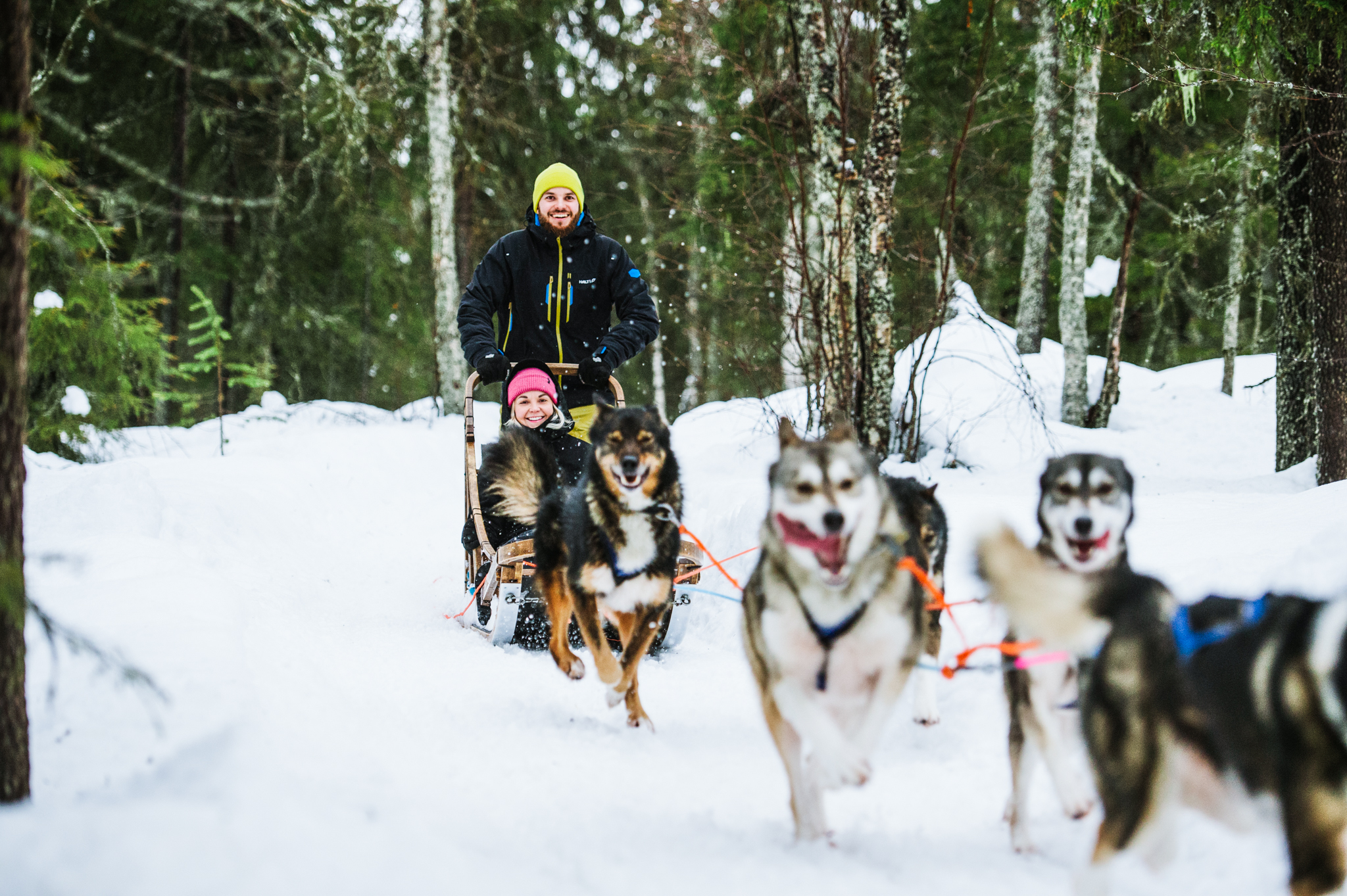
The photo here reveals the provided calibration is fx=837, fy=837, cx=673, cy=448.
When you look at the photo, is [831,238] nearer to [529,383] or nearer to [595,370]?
[595,370]

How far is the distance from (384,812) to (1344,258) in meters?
6.50

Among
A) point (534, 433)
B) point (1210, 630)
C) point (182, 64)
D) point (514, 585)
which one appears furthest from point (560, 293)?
point (182, 64)

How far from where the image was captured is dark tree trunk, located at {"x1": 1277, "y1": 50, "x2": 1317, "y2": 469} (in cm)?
596

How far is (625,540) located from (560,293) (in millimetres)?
1931

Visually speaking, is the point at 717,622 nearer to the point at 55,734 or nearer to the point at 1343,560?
the point at 1343,560

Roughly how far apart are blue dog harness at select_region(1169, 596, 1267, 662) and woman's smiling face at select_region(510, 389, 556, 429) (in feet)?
11.0

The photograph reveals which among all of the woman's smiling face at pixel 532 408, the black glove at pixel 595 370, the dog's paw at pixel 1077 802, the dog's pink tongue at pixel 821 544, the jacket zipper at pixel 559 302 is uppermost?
the jacket zipper at pixel 559 302

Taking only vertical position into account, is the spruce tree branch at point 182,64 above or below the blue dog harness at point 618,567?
above

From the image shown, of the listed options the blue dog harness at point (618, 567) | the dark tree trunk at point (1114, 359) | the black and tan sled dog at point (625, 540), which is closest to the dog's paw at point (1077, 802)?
the black and tan sled dog at point (625, 540)

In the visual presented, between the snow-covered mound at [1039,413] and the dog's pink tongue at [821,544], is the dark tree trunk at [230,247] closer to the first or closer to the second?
the snow-covered mound at [1039,413]

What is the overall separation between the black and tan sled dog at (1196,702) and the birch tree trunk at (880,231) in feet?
15.3

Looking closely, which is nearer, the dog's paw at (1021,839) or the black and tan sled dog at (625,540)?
the dog's paw at (1021,839)

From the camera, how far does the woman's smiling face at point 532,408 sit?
4.60 metres

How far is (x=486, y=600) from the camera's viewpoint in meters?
4.82
